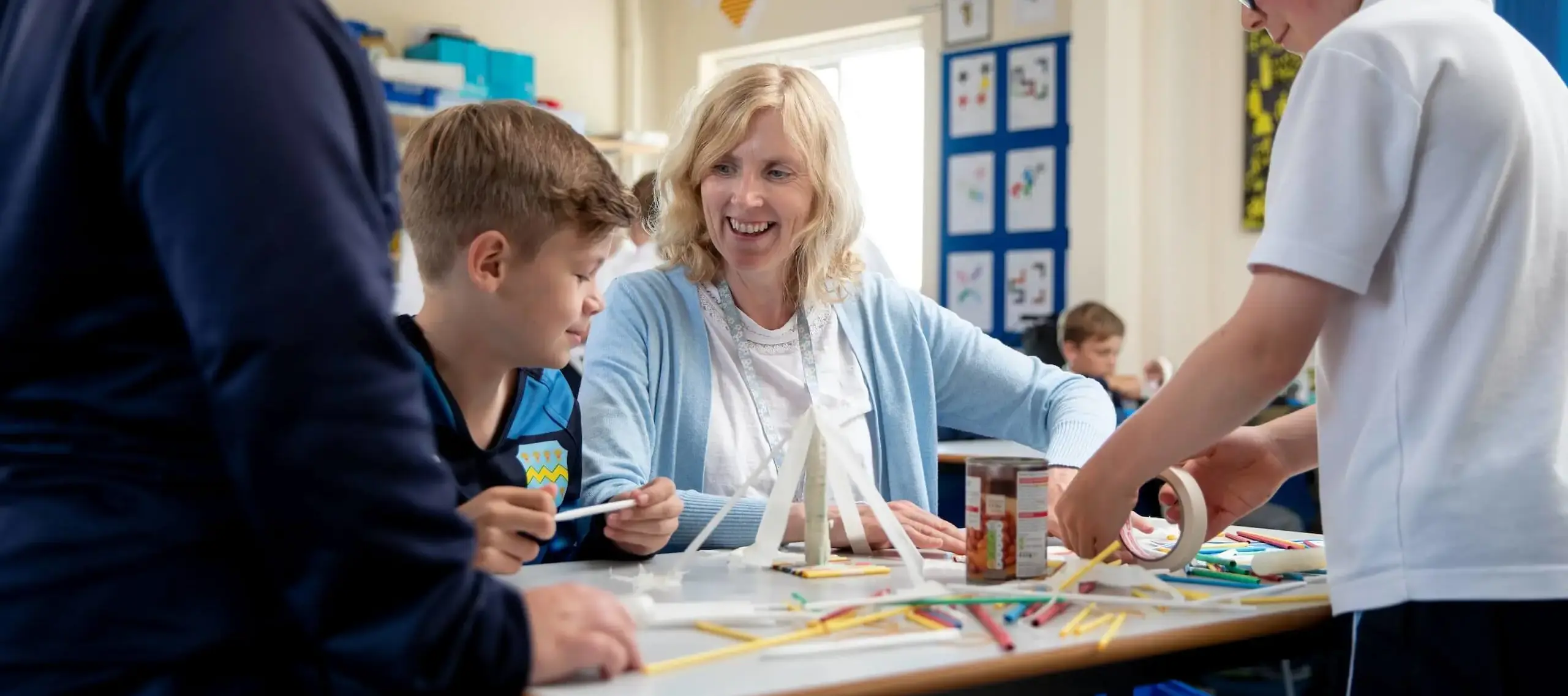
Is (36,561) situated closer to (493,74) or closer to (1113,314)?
(1113,314)

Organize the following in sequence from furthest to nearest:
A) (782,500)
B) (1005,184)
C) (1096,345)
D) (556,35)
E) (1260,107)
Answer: (556,35) < (1005,184) < (1260,107) < (1096,345) < (782,500)

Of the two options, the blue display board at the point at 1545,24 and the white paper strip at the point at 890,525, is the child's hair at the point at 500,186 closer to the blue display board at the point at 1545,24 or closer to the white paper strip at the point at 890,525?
the white paper strip at the point at 890,525

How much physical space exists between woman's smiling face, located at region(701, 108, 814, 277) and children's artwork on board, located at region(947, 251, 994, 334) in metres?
3.56

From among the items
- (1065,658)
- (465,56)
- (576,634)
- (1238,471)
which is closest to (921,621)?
(1065,658)

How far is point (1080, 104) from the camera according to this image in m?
5.02

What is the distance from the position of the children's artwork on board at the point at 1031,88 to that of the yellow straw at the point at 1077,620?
4304 millimetres

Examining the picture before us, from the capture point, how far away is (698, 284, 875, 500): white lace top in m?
1.85

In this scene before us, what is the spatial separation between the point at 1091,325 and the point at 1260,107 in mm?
1205

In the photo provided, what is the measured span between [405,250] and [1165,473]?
13.3 ft

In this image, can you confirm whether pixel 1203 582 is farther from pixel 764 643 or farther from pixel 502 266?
pixel 502 266

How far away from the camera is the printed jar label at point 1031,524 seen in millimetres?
1278

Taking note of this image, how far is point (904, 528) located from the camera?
4.96 feet

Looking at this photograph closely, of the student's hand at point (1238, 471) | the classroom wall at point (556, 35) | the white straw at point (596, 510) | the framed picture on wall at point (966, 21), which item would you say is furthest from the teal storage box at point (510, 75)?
the student's hand at point (1238, 471)

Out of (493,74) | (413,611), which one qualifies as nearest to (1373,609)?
(413,611)
